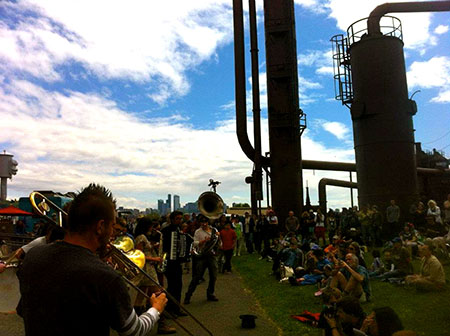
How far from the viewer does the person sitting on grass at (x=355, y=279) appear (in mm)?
6973

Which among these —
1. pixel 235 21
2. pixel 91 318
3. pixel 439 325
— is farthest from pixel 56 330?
pixel 235 21

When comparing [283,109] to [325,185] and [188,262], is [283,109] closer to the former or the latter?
[188,262]

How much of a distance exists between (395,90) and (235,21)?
10.9m

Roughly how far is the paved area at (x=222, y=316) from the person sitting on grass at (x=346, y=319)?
180 cm

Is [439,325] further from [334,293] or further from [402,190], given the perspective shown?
[402,190]

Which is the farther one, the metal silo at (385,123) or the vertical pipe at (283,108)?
the vertical pipe at (283,108)

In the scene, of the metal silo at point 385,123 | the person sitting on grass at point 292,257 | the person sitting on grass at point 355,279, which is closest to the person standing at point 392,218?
the metal silo at point 385,123

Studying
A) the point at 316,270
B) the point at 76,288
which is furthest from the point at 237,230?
the point at 76,288

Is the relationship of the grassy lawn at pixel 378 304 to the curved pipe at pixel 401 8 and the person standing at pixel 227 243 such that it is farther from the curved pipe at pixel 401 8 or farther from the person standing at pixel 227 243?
the curved pipe at pixel 401 8

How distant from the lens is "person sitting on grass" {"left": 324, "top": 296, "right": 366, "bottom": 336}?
453 centimetres

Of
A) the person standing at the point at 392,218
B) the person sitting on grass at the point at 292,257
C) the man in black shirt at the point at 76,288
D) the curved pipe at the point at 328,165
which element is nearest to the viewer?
the man in black shirt at the point at 76,288

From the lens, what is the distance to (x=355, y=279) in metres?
6.98

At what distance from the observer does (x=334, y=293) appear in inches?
251

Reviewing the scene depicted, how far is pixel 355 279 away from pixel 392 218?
32.1ft
